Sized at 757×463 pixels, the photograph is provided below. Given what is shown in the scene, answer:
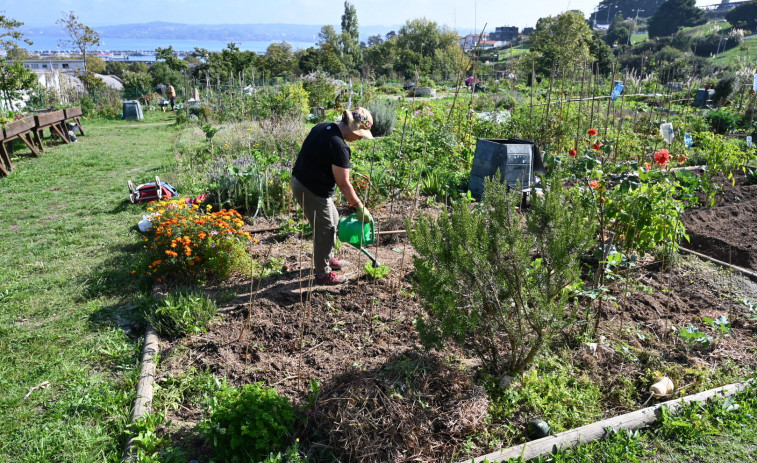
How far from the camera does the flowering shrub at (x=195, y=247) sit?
4035mm

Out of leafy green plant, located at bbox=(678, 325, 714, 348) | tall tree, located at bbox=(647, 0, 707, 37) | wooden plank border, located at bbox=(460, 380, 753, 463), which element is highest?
tall tree, located at bbox=(647, 0, 707, 37)

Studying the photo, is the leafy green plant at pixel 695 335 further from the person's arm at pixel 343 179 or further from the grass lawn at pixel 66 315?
the grass lawn at pixel 66 315

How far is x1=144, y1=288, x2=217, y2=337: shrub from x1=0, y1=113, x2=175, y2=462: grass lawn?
0.73 ft

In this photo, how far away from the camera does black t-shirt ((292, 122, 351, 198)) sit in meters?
3.48

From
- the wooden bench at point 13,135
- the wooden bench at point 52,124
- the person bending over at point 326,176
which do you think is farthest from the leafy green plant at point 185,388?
the wooden bench at point 52,124

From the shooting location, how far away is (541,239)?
2416 millimetres

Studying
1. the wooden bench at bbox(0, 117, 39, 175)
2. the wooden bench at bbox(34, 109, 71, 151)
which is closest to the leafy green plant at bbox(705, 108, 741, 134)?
the wooden bench at bbox(0, 117, 39, 175)

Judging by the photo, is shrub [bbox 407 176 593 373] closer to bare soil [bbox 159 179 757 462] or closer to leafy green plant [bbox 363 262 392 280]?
bare soil [bbox 159 179 757 462]

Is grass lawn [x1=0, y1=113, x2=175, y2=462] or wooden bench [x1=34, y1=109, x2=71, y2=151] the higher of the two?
wooden bench [x1=34, y1=109, x2=71, y2=151]

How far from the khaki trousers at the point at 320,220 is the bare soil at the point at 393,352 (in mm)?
234

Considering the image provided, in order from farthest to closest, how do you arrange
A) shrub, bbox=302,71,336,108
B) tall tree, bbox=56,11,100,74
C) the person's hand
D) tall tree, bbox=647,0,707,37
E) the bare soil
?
tall tree, bbox=647,0,707,37 → tall tree, bbox=56,11,100,74 → shrub, bbox=302,71,336,108 → the person's hand → the bare soil

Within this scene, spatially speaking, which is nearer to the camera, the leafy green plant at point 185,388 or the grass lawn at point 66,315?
the grass lawn at point 66,315

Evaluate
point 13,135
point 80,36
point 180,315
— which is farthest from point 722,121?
point 80,36

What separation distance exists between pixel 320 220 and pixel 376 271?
0.67m
